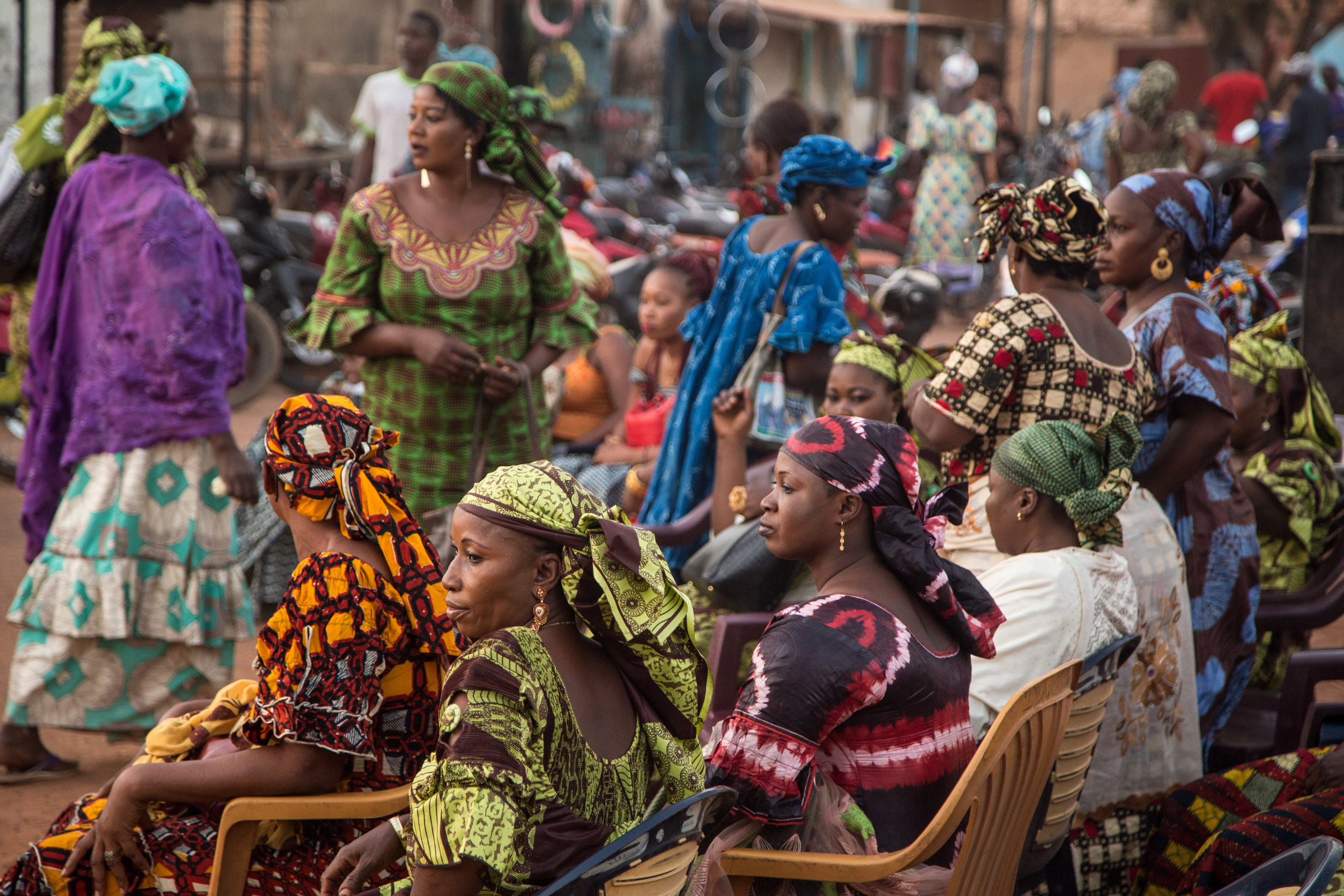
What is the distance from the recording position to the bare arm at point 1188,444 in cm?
346

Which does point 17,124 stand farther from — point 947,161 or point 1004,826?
point 947,161

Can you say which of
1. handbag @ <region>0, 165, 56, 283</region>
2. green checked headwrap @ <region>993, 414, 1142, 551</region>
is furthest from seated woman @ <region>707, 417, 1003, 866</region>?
handbag @ <region>0, 165, 56, 283</region>

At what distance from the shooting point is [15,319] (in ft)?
17.7

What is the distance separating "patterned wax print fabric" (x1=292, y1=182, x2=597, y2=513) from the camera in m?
3.98

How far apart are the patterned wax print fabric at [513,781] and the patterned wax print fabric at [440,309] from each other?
2.15 meters

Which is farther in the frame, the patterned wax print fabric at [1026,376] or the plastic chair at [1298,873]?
the patterned wax print fabric at [1026,376]

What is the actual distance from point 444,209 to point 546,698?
238 centimetres

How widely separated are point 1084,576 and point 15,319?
4.35m

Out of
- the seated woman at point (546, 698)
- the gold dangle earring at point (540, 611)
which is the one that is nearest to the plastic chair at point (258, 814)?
the seated woman at point (546, 698)

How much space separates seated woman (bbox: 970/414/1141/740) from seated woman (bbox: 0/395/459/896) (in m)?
1.12

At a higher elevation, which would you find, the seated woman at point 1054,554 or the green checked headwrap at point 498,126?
the green checked headwrap at point 498,126

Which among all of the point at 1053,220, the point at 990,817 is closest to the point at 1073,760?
the point at 990,817

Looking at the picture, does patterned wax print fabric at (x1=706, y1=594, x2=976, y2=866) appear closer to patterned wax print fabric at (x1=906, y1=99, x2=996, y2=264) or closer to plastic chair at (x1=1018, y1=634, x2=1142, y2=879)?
plastic chair at (x1=1018, y1=634, x2=1142, y2=879)

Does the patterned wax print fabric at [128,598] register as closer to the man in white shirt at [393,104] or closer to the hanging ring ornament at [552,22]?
the man in white shirt at [393,104]
